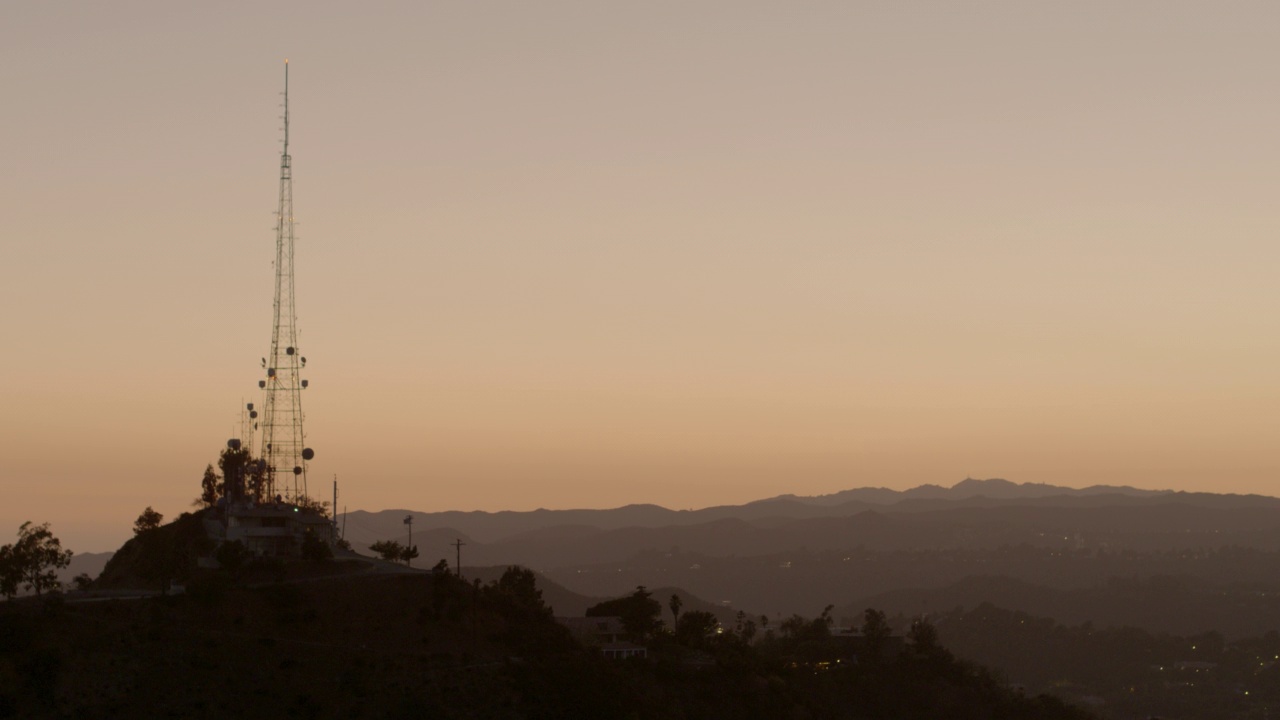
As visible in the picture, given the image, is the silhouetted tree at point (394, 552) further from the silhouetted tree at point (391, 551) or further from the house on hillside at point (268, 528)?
the house on hillside at point (268, 528)

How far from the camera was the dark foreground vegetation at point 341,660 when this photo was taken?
279ft

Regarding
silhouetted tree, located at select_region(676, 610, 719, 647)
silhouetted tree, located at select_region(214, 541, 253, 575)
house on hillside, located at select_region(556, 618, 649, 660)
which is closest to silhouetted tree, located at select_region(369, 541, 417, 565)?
house on hillside, located at select_region(556, 618, 649, 660)

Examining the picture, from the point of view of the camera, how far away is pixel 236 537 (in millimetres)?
108375

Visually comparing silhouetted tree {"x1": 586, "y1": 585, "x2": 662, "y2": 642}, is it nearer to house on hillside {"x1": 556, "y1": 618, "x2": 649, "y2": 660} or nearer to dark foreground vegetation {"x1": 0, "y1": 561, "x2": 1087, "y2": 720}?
dark foreground vegetation {"x1": 0, "y1": 561, "x2": 1087, "y2": 720}

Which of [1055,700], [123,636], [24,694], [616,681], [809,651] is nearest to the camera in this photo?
[24,694]

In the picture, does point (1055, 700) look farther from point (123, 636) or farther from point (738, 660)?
point (123, 636)

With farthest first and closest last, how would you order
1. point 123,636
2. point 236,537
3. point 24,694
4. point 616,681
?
point 236,537
point 616,681
point 123,636
point 24,694

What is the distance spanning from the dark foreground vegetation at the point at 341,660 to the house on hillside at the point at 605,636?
4.77 feet

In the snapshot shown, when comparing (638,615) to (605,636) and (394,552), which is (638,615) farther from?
(394,552)

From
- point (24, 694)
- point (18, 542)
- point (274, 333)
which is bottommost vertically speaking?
point (24, 694)

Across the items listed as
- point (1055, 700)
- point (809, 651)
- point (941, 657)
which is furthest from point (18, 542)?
point (1055, 700)

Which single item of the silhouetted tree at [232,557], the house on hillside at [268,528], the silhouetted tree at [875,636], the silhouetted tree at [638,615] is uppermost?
the house on hillside at [268,528]

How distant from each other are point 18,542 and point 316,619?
23.6 m

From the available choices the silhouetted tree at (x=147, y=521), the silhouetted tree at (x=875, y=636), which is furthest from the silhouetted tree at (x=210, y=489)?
the silhouetted tree at (x=875, y=636)
